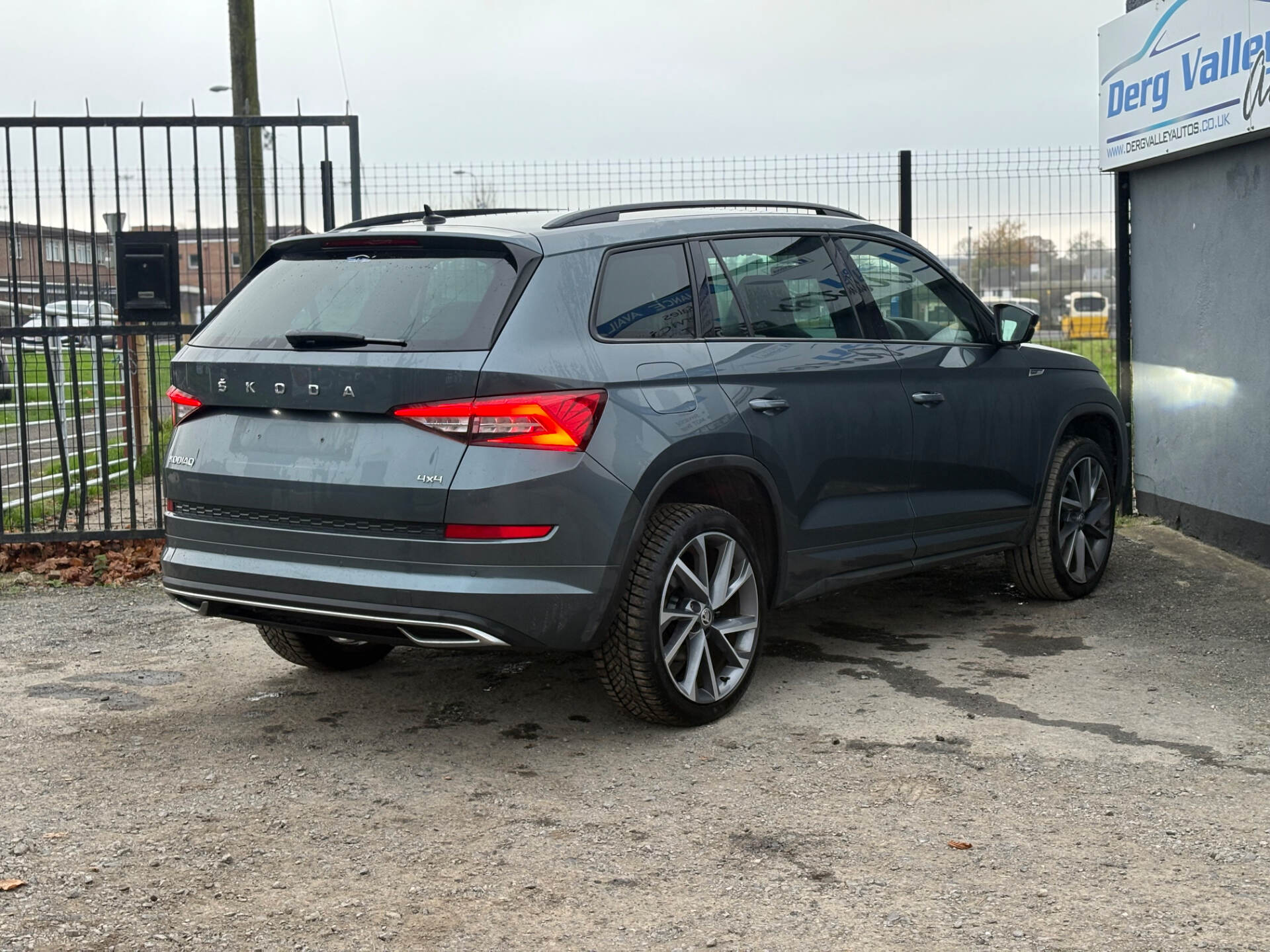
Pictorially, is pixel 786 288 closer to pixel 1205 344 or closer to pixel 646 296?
pixel 646 296

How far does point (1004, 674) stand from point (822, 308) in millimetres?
1685

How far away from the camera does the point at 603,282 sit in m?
4.87

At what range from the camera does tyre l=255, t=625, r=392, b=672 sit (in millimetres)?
5777

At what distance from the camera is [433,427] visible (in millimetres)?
4465

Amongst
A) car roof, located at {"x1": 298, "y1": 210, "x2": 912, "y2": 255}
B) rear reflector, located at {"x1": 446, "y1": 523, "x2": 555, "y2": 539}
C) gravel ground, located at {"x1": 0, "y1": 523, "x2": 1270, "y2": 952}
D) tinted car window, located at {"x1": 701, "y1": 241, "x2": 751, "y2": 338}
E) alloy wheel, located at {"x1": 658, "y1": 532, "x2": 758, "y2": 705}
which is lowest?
gravel ground, located at {"x1": 0, "y1": 523, "x2": 1270, "y2": 952}

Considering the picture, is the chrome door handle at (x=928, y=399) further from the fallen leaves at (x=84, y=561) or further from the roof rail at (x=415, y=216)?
the fallen leaves at (x=84, y=561)

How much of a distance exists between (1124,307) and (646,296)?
5.91 metres

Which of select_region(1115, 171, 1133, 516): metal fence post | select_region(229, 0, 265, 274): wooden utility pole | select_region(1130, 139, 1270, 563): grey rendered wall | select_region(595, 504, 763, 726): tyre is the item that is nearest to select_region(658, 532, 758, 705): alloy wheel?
select_region(595, 504, 763, 726): tyre

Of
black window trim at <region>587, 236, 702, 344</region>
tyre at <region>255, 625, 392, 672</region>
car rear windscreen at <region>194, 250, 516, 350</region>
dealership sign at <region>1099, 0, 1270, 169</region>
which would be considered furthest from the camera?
dealership sign at <region>1099, 0, 1270, 169</region>

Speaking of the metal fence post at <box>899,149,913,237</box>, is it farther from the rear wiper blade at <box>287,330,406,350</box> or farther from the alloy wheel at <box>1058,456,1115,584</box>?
the rear wiper blade at <box>287,330,406,350</box>

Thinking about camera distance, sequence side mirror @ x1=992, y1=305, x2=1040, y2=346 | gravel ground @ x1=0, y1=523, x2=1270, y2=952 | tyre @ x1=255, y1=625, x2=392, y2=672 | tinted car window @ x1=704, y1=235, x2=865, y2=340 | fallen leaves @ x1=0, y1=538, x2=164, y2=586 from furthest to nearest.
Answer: fallen leaves @ x1=0, y1=538, x2=164, y2=586
side mirror @ x1=992, y1=305, x2=1040, y2=346
tyre @ x1=255, y1=625, x2=392, y2=672
tinted car window @ x1=704, y1=235, x2=865, y2=340
gravel ground @ x1=0, y1=523, x2=1270, y2=952

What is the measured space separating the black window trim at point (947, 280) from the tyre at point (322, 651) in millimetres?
2512

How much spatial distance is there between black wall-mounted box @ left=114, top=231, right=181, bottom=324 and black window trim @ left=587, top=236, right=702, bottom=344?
14.9ft

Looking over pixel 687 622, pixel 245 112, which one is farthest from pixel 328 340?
pixel 245 112
